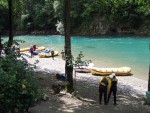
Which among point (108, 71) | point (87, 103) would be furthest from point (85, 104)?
point (108, 71)

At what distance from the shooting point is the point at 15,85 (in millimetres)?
9906

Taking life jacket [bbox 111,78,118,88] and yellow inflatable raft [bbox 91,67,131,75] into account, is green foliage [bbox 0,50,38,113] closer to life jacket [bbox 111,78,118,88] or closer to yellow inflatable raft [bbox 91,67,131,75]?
life jacket [bbox 111,78,118,88]

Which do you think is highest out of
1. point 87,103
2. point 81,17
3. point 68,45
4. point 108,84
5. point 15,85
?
point 81,17

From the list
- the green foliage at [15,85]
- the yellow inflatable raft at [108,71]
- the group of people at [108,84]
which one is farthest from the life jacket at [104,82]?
the yellow inflatable raft at [108,71]

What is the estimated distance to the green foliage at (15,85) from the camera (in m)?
9.63


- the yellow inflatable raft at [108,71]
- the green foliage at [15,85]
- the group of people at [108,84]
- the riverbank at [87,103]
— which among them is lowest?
the yellow inflatable raft at [108,71]

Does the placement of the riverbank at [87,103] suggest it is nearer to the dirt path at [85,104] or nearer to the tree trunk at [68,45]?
the dirt path at [85,104]

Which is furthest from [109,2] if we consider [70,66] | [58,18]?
[58,18]

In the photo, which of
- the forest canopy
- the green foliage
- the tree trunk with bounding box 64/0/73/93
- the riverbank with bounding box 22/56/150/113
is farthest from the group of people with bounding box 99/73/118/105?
the forest canopy

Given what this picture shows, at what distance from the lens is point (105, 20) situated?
7494 cm

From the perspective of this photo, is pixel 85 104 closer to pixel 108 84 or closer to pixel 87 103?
pixel 87 103

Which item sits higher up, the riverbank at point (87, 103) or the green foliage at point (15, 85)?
the green foliage at point (15, 85)

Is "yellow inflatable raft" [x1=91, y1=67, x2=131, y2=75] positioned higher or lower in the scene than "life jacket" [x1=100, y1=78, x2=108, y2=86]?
lower

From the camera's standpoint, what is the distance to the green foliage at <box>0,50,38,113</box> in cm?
963
